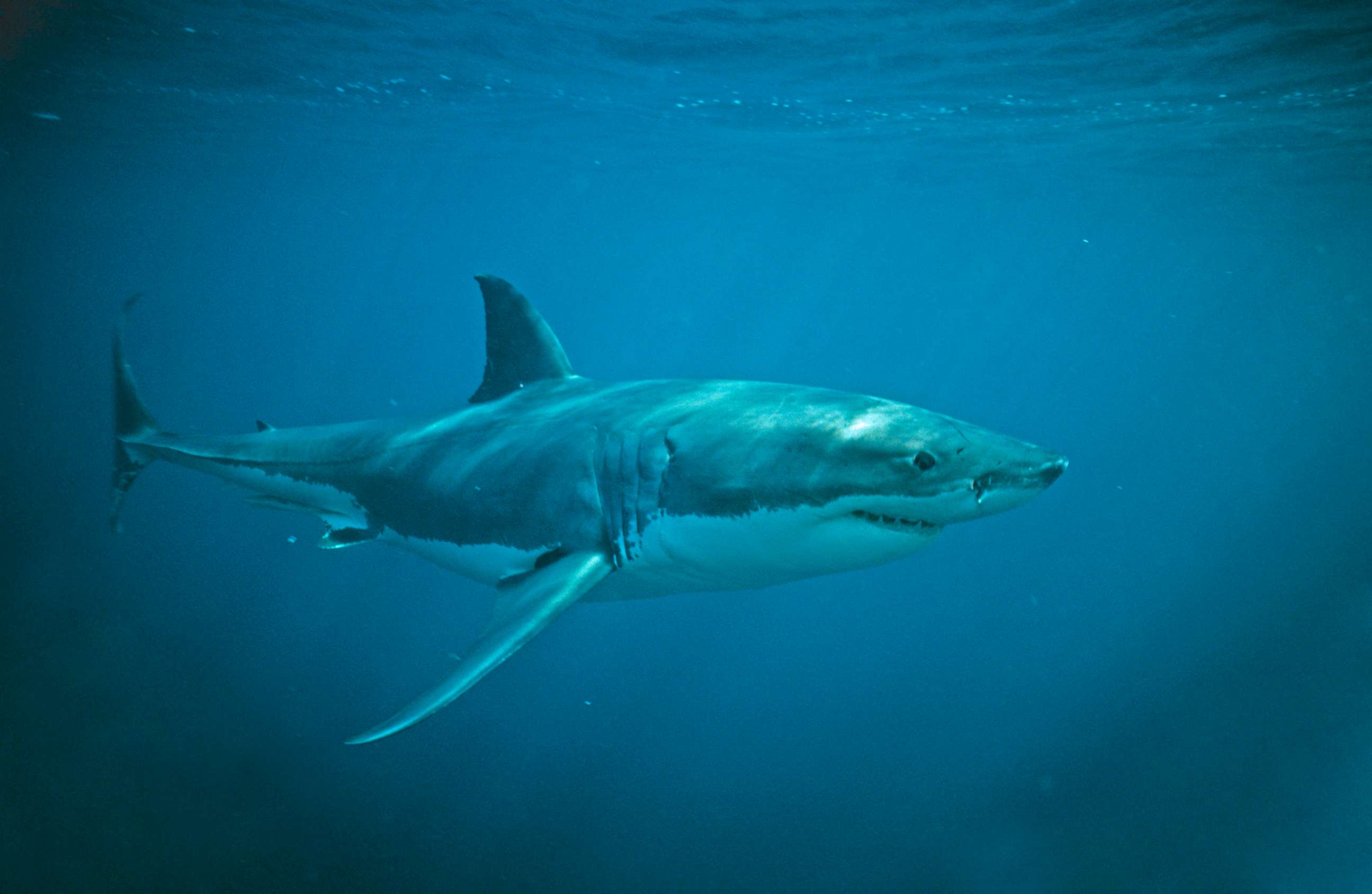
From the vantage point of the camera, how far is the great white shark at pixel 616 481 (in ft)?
10.4

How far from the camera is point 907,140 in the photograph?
24953mm

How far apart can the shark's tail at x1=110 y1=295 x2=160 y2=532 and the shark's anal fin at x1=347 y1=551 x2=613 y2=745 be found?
546cm

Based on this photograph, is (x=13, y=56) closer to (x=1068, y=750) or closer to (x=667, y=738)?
(x=667, y=738)

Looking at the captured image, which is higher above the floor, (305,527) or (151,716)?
(151,716)

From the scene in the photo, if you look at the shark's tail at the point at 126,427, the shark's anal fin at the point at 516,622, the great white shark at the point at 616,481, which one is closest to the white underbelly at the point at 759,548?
the great white shark at the point at 616,481

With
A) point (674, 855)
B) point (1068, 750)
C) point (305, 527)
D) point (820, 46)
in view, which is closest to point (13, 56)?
point (305, 527)

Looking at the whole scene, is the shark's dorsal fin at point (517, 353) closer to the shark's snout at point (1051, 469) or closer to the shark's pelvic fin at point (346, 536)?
the shark's pelvic fin at point (346, 536)

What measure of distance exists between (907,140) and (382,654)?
833 inches

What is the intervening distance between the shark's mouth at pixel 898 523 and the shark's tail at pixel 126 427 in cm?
714

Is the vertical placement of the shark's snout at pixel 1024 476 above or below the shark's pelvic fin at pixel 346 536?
above

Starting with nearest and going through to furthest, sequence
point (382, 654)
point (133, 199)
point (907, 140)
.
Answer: point (382, 654) → point (907, 140) → point (133, 199)

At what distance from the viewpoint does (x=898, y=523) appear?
331 centimetres

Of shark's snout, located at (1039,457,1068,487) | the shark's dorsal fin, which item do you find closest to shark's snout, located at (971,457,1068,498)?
shark's snout, located at (1039,457,1068,487)

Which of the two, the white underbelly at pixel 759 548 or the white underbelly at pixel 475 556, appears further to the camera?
the white underbelly at pixel 475 556
